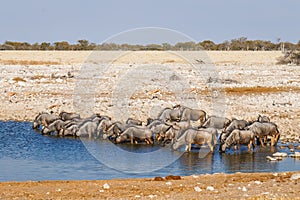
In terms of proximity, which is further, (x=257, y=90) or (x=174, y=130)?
(x=257, y=90)

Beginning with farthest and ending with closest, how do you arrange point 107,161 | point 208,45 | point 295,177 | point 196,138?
point 208,45
point 196,138
point 107,161
point 295,177

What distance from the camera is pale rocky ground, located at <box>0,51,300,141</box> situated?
23.4 metres

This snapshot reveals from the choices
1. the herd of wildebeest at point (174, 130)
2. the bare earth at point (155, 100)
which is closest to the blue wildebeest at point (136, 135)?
the herd of wildebeest at point (174, 130)

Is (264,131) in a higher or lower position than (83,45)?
lower

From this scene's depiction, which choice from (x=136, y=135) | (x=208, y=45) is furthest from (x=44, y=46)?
(x=136, y=135)

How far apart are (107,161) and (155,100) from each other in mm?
10782

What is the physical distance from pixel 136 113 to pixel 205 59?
84.3 ft

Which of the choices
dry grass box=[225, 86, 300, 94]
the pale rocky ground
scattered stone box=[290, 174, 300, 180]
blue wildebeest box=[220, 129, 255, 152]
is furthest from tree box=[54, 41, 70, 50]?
scattered stone box=[290, 174, 300, 180]

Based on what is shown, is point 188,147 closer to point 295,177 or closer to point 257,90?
point 295,177

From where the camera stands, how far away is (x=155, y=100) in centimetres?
2541

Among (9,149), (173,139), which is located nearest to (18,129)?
(9,149)

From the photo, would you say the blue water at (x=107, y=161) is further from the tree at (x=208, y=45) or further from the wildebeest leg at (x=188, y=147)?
the tree at (x=208, y=45)

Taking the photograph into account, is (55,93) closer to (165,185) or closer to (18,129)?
(18,129)

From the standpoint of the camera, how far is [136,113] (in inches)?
902
